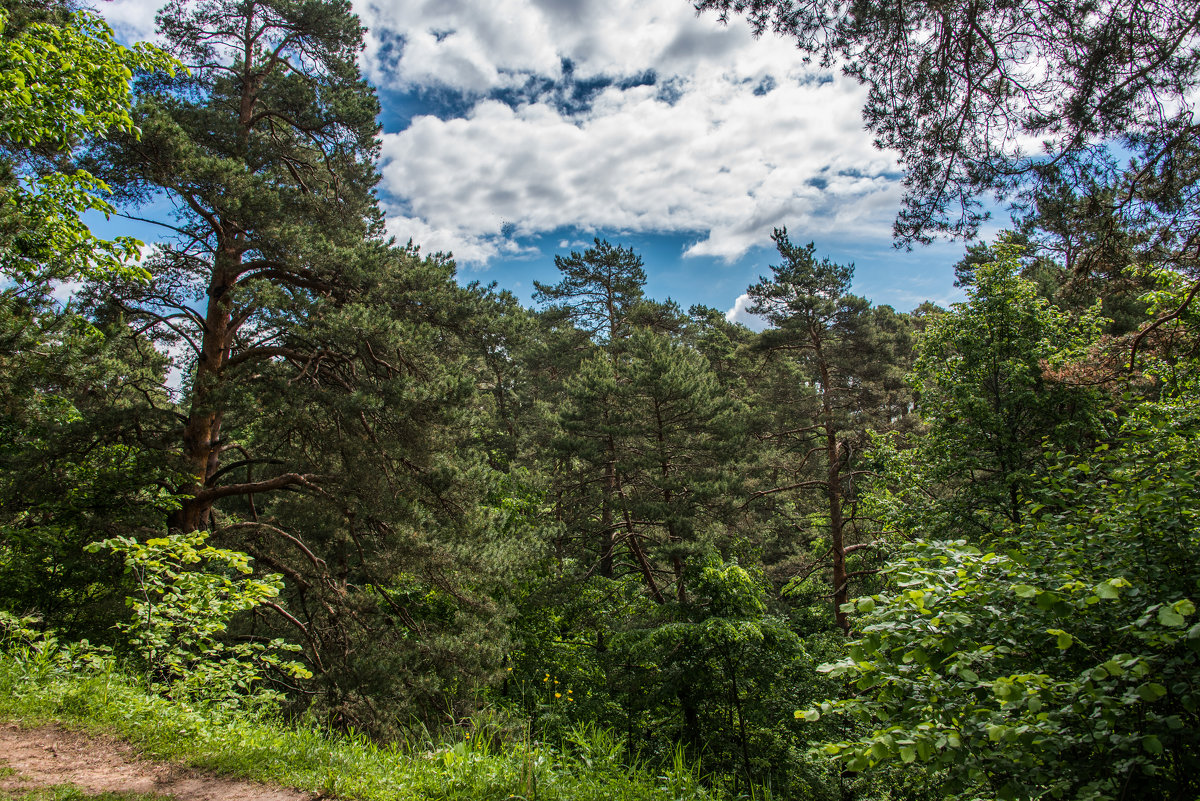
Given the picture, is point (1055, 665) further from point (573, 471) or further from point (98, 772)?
point (573, 471)

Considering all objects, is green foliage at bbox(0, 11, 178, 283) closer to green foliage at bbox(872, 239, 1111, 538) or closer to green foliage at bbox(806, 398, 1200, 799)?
green foliage at bbox(806, 398, 1200, 799)

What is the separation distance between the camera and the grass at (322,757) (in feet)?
10.2

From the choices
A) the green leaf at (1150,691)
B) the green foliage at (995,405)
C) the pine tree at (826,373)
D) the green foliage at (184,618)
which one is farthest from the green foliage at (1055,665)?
the pine tree at (826,373)

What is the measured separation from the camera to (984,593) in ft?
9.34

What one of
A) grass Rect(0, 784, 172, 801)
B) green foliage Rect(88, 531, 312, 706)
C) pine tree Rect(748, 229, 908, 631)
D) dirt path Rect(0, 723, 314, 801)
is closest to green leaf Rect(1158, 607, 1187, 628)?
dirt path Rect(0, 723, 314, 801)

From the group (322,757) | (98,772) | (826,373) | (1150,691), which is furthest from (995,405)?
(98,772)

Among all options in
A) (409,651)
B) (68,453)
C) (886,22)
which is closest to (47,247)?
(68,453)

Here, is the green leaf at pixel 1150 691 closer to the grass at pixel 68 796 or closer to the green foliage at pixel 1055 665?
the green foliage at pixel 1055 665

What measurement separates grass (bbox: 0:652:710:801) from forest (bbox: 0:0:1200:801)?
0.07 m

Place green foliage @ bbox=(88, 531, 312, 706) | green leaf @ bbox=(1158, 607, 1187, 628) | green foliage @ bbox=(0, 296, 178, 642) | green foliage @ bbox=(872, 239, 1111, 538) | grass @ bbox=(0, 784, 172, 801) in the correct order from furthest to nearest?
green foliage @ bbox=(872, 239, 1111, 538)
green foliage @ bbox=(0, 296, 178, 642)
green foliage @ bbox=(88, 531, 312, 706)
grass @ bbox=(0, 784, 172, 801)
green leaf @ bbox=(1158, 607, 1187, 628)

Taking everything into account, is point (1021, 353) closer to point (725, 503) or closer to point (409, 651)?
point (725, 503)

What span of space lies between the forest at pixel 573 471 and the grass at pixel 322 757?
67mm

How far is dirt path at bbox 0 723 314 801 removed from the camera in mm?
2998

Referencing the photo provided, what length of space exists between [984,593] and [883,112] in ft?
14.3
